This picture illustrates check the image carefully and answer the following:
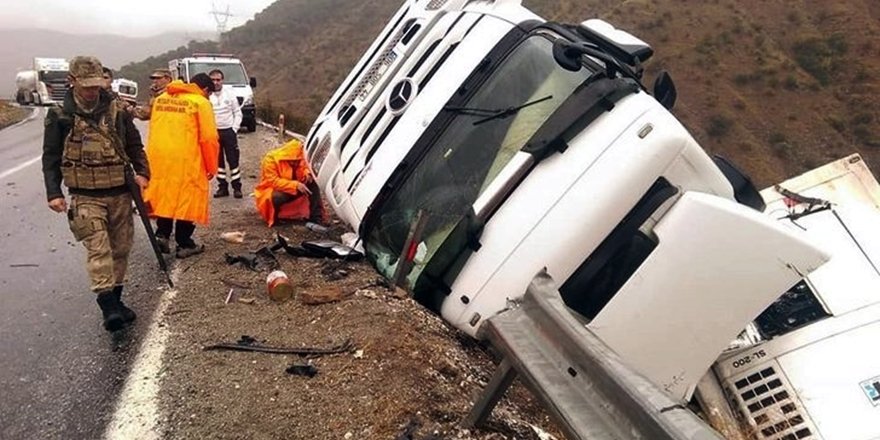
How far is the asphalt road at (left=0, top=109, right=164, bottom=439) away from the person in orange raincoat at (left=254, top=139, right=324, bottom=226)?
109 centimetres

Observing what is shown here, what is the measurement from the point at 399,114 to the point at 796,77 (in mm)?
44392

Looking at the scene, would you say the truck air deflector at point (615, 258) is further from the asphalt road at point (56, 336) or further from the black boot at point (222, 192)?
the black boot at point (222, 192)

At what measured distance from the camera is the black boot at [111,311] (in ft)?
12.5

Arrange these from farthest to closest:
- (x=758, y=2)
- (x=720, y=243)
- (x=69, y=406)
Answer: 1. (x=758, y=2)
2. (x=69, y=406)
3. (x=720, y=243)

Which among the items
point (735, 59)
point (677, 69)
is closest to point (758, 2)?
point (735, 59)

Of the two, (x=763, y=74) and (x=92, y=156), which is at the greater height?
(x=92, y=156)

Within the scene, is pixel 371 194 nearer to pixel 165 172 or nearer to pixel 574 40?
pixel 574 40

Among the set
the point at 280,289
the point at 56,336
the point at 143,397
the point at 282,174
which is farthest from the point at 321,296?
the point at 282,174

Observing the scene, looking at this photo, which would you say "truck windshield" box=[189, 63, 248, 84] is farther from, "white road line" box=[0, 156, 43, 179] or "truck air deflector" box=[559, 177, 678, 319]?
"truck air deflector" box=[559, 177, 678, 319]

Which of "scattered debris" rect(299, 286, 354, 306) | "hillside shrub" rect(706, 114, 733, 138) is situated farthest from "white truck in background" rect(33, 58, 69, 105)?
"hillside shrub" rect(706, 114, 733, 138)

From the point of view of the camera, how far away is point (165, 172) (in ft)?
16.8

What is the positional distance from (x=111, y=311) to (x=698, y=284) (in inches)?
123

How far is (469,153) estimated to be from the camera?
349 cm

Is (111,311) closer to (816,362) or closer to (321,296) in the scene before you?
(321,296)
